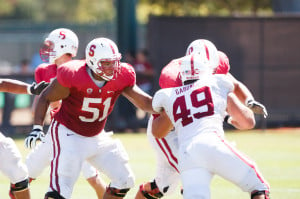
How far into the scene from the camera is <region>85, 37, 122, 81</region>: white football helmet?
813 cm

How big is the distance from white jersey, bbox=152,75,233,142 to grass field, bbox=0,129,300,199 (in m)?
2.74

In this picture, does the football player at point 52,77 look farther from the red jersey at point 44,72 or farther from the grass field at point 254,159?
the grass field at point 254,159

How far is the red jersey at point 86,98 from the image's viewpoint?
8.12 meters

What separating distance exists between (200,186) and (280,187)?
3854mm

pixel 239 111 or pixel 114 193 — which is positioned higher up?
pixel 239 111

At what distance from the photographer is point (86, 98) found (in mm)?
8219

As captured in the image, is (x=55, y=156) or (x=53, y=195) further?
(x=55, y=156)

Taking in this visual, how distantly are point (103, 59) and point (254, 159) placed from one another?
6.21 m

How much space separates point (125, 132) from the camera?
18766 millimetres

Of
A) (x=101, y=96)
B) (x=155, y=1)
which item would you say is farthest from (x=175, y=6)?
(x=101, y=96)

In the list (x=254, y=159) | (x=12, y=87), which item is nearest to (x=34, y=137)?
(x=12, y=87)

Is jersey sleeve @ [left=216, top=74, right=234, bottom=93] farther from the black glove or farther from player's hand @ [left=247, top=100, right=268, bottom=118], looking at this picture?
the black glove

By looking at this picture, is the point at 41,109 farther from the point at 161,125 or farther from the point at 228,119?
the point at 228,119

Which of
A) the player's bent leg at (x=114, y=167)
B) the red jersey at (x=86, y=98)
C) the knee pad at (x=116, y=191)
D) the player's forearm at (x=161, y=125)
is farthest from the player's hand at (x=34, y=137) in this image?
the player's forearm at (x=161, y=125)
